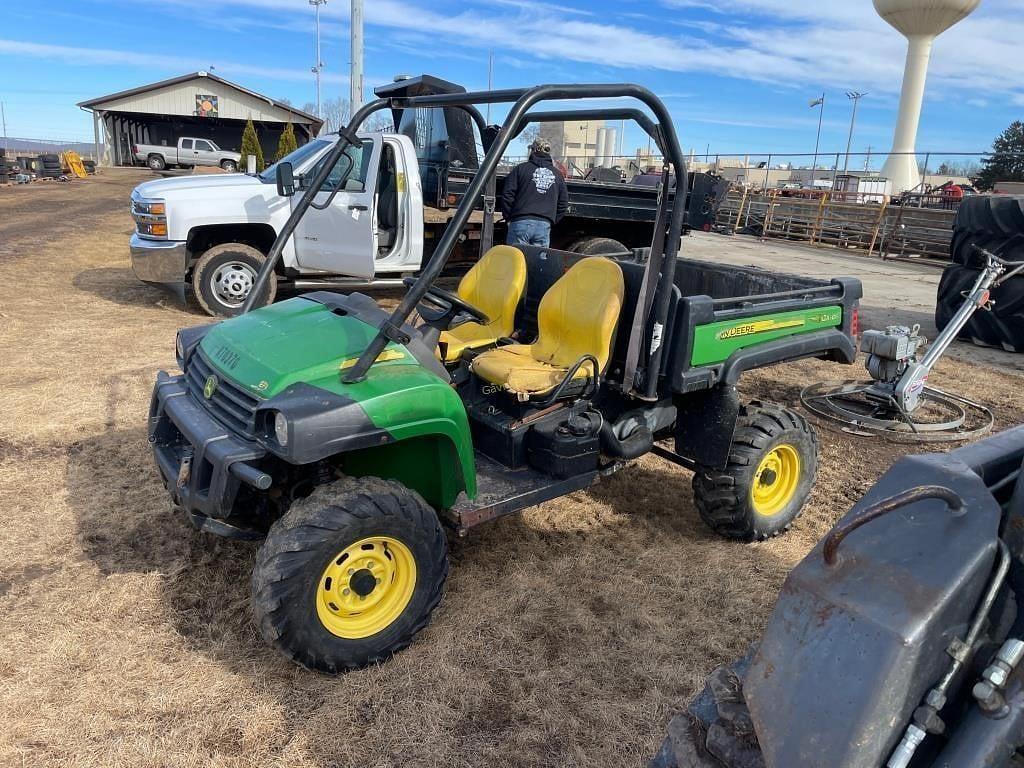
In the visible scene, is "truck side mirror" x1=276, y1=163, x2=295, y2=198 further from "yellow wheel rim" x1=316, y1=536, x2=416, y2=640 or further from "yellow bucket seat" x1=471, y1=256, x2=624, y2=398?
"yellow wheel rim" x1=316, y1=536, x2=416, y2=640

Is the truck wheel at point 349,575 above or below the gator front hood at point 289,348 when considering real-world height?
below

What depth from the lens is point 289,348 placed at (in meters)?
3.12

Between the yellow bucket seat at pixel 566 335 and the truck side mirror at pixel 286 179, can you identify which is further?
the truck side mirror at pixel 286 179

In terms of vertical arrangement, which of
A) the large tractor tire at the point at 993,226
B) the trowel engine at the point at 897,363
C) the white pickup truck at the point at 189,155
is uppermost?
the white pickup truck at the point at 189,155

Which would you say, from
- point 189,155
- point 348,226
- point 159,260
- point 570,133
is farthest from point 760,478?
point 189,155

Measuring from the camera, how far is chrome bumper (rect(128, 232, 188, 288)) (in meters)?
7.85

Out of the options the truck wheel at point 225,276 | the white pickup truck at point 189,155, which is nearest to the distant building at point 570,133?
the truck wheel at point 225,276

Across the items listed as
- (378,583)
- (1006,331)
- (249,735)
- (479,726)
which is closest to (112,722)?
(249,735)

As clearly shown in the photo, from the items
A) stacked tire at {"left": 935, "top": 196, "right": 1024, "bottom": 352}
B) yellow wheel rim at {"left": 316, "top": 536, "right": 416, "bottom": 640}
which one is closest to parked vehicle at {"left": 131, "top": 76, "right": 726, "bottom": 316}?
stacked tire at {"left": 935, "top": 196, "right": 1024, "bottom": 352}

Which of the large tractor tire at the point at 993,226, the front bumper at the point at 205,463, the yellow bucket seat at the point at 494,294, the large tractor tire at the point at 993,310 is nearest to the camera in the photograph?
the front bumper at the point at 205,463

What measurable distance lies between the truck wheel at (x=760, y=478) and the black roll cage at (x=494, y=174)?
60cm

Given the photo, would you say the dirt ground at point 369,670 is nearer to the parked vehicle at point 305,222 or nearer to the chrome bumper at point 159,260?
the chrome bumper at point 159,260

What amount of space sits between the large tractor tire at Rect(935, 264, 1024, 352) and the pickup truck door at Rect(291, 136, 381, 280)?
20.5 ft

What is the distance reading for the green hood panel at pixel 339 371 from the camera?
2.88 m
